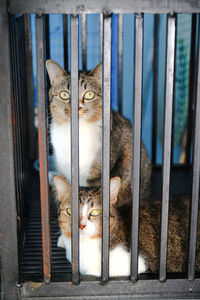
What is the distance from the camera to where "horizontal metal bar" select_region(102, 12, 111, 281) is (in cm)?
81

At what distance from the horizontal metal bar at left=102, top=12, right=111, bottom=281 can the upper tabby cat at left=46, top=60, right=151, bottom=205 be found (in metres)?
0.52

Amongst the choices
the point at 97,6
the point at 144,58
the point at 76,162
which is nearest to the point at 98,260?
the point at 76,162

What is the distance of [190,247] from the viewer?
959 millimetres

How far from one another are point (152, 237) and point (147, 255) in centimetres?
7

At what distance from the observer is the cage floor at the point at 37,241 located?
104cm

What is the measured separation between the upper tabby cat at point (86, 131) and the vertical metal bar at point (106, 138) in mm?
523

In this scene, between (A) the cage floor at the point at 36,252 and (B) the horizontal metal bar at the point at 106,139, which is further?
(A) the cage floor at the point at 36,252

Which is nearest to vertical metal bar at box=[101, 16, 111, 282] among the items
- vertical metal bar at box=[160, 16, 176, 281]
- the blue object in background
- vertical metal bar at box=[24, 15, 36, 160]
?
vertical metal bar at box=[160, 16, 176, 281]

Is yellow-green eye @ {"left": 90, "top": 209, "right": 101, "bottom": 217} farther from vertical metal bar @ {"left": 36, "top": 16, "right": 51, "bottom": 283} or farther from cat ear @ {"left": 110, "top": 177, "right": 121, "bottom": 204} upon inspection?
vertical metal bar @ {"left": 36, "top": 16, "right": 51, "bottom": 283}

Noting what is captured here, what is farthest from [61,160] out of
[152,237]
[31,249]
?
[152,237]

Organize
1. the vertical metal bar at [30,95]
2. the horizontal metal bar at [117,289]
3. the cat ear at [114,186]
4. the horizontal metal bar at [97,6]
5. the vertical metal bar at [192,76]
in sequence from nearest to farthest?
the horizontal metal bar at [97,6] → the horizontal metal bar at [117,289] → the cat ear at [114,186] → the vertical metal bar at [30,95] → the vertical metal bar at [192,76]

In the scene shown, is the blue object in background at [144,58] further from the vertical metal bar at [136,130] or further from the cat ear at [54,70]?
the vertical metal bar at [136,130]

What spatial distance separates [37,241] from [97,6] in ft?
2.86

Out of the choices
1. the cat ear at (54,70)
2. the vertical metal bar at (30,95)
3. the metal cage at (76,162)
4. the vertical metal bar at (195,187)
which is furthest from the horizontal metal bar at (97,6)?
the vertical metal bar at (30,95)
